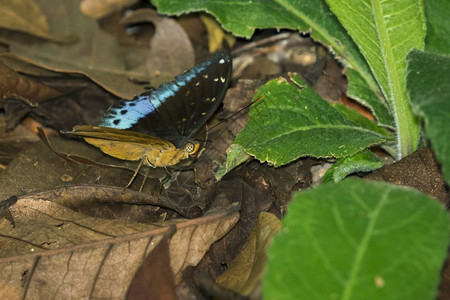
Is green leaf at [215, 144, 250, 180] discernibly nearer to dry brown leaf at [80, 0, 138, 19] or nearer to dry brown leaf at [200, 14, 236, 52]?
dry brown leaf at [200, 14, 236, 52]

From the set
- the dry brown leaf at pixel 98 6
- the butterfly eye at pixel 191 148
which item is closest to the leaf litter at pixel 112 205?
the butterfly eye at pixel 191 148

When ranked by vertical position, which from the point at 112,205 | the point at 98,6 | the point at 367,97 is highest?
the point at 98,6

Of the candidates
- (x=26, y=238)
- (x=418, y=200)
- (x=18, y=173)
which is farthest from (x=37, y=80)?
(x=418, y=200)

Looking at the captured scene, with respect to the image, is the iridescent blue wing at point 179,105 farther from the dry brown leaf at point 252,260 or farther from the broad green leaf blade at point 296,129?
the dry brown leaf at point 252,260

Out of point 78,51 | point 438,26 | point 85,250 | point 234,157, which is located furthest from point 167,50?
point 85,250

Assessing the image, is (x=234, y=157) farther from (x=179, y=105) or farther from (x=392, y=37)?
(x=392, y=37)

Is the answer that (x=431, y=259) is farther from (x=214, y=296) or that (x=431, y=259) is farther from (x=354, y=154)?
(x=354, y=154)

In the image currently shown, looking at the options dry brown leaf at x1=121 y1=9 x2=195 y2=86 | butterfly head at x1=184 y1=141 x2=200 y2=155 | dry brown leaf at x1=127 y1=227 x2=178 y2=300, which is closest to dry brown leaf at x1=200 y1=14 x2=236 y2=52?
dry brown leaf at x1=121 y1=9 x2=195 y2=86
